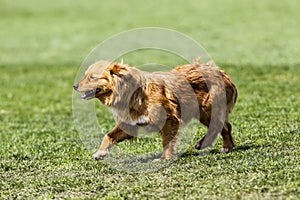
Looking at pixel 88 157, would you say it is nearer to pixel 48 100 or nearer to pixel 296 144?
pixel 296 144

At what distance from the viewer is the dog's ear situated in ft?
27.3

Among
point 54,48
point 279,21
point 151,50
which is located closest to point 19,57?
point 54,48

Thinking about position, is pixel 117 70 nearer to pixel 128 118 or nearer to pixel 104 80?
pixel 104 80

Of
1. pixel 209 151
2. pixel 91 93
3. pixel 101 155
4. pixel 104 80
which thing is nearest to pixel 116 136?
pixel 101 155

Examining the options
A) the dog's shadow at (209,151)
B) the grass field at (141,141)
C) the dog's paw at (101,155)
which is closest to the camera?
the grass field at (141,141)

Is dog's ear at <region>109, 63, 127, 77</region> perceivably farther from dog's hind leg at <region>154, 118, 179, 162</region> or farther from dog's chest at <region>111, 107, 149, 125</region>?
dog's hind leg at <region>154, 118, 179, 162</region>

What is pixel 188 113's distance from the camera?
28.6 ft

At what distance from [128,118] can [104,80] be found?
59 centimetres

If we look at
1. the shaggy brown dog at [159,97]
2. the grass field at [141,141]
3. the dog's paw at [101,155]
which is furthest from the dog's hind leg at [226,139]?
the dog's paw at [101,155]

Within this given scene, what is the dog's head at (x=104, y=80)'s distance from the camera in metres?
8.30

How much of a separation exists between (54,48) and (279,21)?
10.1 metres

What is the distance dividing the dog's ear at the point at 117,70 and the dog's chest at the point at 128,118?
493 millimetres

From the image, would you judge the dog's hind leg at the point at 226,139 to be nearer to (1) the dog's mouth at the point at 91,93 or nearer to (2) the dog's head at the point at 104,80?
(2) the dog's head at the point at 104,80

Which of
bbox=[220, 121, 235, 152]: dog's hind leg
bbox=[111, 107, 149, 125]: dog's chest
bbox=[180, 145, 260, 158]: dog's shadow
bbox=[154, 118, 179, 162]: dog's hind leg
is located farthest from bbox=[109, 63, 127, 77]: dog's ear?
bbox=[220, 121, 235, 152]: dog's hind leg
